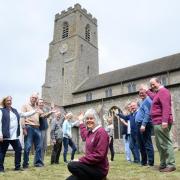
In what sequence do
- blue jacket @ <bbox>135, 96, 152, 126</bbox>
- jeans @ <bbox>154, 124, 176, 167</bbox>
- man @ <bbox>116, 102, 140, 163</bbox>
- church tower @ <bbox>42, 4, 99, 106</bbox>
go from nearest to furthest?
jeans @ <bbox>154, 124, 176, 167</bbox> < blue jacket @ <bbox>135, 96, 152, 126</bbox> < man @ <bbox>116, 102, 140, 163</bbox> < church tower @ <bbox>42, 4, 99, 106</bbox>

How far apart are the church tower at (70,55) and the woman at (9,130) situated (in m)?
29.7

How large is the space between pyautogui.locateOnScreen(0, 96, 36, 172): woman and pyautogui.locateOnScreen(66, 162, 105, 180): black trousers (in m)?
3.21

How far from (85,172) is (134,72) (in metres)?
30.0

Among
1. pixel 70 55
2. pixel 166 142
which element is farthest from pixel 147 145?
pixel 70 55

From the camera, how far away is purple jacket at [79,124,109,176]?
352 centimetres

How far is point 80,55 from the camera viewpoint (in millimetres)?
40031

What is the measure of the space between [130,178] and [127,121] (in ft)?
13.4

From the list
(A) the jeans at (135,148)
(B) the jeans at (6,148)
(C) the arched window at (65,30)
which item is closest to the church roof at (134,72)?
(C) the arched window at (65,30)

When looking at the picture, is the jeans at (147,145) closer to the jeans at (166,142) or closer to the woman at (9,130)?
the jeans at (166,142)

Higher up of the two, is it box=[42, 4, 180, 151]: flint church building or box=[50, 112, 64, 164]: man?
box=[42, 4, 180, 151]: flint church building

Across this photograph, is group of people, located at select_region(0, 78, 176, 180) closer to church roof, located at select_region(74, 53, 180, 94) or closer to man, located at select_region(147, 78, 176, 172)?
man, located at select_region(147, 78, 176, 172)

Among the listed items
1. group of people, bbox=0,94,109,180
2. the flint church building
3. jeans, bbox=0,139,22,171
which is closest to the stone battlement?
the flint church building

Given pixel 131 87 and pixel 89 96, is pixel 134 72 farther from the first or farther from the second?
pixel 89 96

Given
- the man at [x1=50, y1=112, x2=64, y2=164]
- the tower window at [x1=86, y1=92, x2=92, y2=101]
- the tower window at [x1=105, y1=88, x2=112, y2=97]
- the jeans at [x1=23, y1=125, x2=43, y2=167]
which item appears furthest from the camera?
the tower window at [x1=86, y1=92, x2=92, y2=101]
